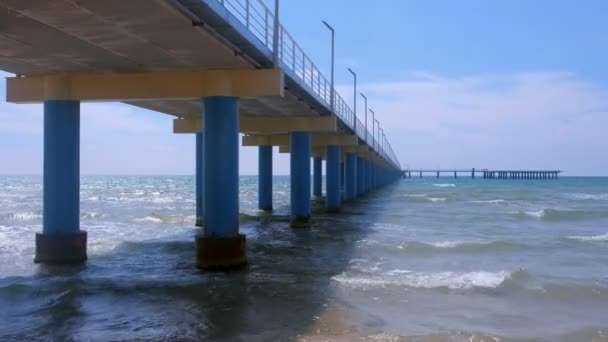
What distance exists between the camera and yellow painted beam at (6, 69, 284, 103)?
11.9 meters

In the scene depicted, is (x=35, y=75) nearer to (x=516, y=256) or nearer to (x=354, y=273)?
(x=354, y=273)

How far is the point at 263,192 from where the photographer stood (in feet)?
97.8

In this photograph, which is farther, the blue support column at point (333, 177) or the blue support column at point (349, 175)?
the blue support column at point (349, 175)

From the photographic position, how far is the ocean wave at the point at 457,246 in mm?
15891

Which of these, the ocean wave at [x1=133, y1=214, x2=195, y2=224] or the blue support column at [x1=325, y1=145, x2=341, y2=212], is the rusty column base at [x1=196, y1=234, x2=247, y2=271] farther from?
the blue support column at [x1=325, y1=145, x2=341, y2=212]

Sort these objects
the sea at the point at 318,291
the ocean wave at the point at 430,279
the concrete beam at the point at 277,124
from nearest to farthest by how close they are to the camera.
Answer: the sea at the point at 318,291 → the ocean wave at the point at 430,279 → the concrete beam at the point at 277,124

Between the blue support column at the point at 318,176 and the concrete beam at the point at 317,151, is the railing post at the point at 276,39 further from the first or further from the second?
the blue support column at the point at 318,176

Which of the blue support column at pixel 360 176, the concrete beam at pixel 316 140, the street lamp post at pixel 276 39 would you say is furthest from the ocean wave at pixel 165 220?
the blue support column at pixel 360 176

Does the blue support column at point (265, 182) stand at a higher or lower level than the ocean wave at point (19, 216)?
higher

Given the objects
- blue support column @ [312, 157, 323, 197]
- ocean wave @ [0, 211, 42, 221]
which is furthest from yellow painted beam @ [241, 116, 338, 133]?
blue support column @ [312, 157, 323, 197]

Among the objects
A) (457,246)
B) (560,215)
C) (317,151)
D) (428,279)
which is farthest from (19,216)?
(560,215)

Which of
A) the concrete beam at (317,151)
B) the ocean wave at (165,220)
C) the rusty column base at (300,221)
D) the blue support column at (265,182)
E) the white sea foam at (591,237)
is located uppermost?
the concrete beam at (317,151)

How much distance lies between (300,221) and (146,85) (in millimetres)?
10920

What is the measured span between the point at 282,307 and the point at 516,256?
27.8 ft
